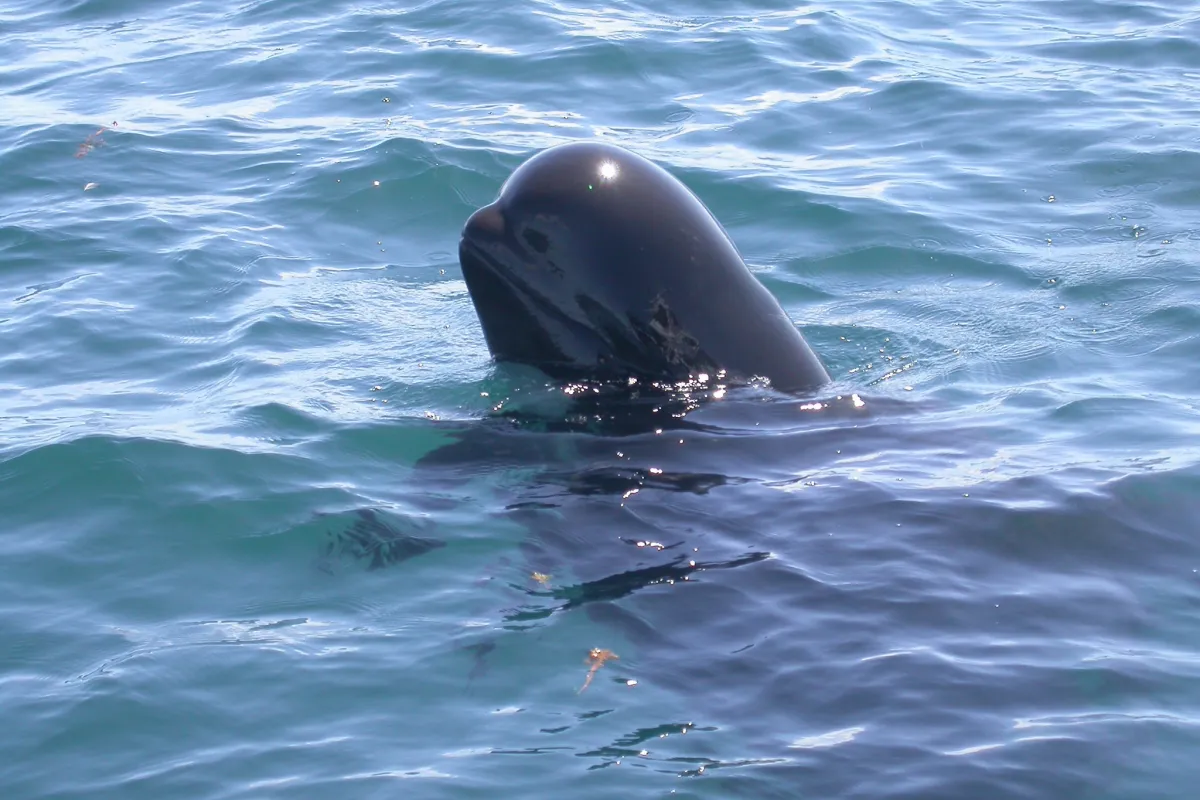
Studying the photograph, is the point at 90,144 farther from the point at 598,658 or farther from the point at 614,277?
the point at 598,658

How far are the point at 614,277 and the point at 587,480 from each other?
1161 millimetres

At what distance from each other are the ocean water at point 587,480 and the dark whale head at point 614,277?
0.30m

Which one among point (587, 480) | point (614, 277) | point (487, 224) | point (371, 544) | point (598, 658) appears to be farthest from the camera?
point (487, 224)

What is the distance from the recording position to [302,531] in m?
7.81

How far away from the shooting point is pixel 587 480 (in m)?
7.75

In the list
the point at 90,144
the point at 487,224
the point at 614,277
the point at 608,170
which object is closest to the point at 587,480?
the point at 614,277

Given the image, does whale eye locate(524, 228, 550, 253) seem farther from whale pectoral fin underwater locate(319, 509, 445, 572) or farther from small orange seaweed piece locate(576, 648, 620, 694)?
small orange seaweed piece locate(576, 648, 620, 694)

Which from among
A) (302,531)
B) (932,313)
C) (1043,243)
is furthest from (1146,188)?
(302,531)

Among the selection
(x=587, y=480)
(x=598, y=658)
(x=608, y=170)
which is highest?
(x=608, y=170)

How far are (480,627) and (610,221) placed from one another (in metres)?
2.45

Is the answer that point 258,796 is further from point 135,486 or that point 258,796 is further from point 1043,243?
point 1043,243

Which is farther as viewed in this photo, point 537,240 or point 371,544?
point 537,240

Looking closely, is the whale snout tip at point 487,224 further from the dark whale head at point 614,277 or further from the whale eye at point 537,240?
the whale eye at point 537,240

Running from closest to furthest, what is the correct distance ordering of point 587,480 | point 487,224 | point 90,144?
point 587,480
point 487,224
point 90,144
